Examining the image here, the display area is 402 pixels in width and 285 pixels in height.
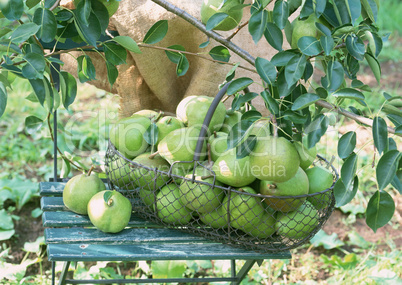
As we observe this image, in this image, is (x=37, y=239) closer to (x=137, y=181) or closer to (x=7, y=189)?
(x=7, y=189)

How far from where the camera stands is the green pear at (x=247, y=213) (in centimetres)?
118

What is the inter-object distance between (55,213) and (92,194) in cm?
13

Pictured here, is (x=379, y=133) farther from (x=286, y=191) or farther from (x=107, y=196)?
(x=107, y=196)

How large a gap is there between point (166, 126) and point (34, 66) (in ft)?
1.44

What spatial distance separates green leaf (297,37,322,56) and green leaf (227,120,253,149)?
0.21 meters

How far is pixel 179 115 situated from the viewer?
56.9 inches

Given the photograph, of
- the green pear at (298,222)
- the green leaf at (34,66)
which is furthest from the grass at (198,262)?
the green leaf at (34,66)

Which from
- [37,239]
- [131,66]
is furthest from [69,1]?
[37,239]

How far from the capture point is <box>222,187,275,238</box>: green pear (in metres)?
1.18

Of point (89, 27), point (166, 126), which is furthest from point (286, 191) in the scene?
point (89, 27)

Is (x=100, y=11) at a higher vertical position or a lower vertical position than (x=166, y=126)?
higher

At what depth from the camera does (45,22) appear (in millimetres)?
1061

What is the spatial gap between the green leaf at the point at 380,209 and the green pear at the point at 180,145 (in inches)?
18.3

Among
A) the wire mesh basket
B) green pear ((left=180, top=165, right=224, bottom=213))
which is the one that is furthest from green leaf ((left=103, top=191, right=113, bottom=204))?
green pear ((left=180, top=165, right=224, bottom=213))
